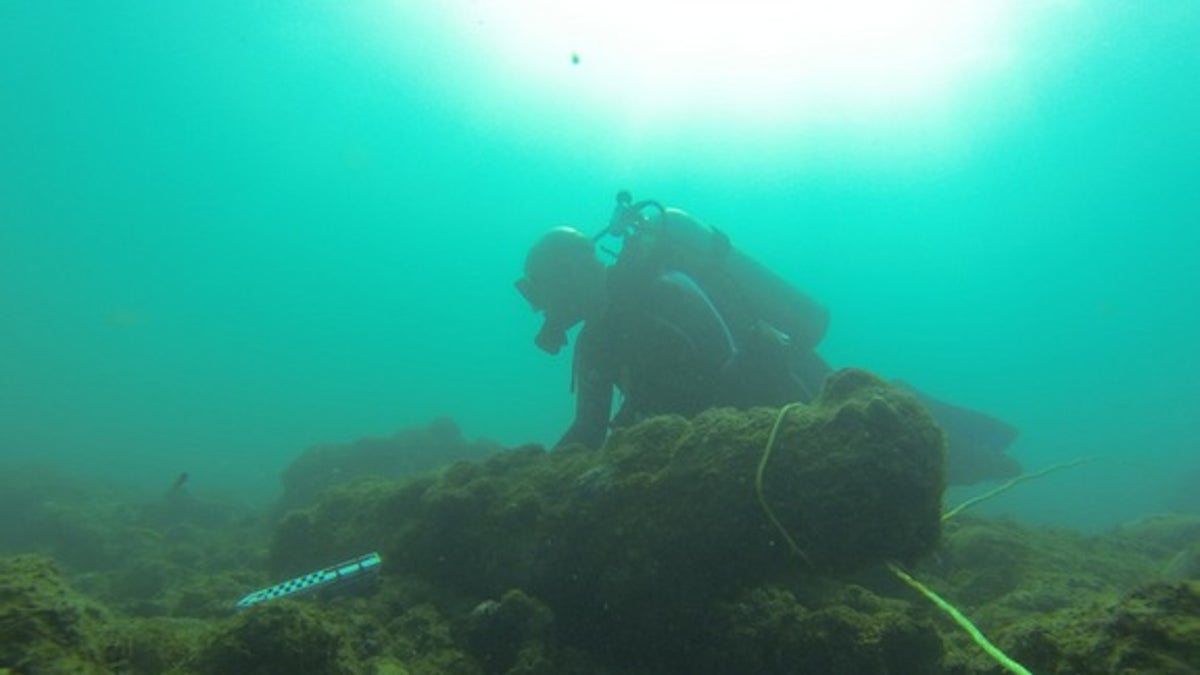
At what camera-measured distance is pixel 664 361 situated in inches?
276

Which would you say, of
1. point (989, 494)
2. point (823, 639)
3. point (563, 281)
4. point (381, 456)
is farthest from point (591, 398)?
point (381, 456)

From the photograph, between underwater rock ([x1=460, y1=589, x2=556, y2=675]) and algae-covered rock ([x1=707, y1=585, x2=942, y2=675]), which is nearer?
algae-covered rock ([x1=707, y1=585, x2=942, y2=675])

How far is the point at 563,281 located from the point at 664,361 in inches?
80.5

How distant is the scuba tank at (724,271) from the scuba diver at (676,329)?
0.06 feet

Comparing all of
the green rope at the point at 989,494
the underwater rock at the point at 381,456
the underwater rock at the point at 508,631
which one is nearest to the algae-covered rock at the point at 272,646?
the underwater rock at the point at 508,631

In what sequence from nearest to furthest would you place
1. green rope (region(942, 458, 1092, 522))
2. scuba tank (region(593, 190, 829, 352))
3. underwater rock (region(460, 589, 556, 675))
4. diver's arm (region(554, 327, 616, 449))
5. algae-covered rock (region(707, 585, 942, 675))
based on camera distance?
1. algae-covered rock (region(707, 585, 942, 675))
2. underwater rock (region(460, 589, 556, 675))
3. green rope (region(942, 458, 1092, 522))
4. diver's arm (region(554, 327, 616, 449))
5. scuba tank (region(593, 190, 829, 352))

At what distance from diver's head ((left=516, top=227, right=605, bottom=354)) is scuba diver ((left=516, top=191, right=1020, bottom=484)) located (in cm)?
1

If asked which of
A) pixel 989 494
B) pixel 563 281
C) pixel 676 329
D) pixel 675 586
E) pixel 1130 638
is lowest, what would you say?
pixel 1130 638

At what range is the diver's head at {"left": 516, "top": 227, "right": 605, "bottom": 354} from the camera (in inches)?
325

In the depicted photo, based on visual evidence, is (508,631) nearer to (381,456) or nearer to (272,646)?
(272,646)

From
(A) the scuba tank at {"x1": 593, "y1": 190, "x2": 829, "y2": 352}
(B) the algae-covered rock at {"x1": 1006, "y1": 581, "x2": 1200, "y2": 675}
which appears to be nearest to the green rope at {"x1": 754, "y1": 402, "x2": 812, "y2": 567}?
(B) the algae-covered rock at {"x1": 1006, "y1": 581, "x2": 1200, "y2": 675}

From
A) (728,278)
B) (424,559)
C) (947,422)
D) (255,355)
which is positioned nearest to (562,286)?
(728,278)

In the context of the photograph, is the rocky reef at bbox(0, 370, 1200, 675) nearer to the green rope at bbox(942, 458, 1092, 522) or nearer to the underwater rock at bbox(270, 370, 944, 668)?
the underwater rock at bbox(270, 370, 944, 668)

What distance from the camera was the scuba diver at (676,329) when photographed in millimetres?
7027
